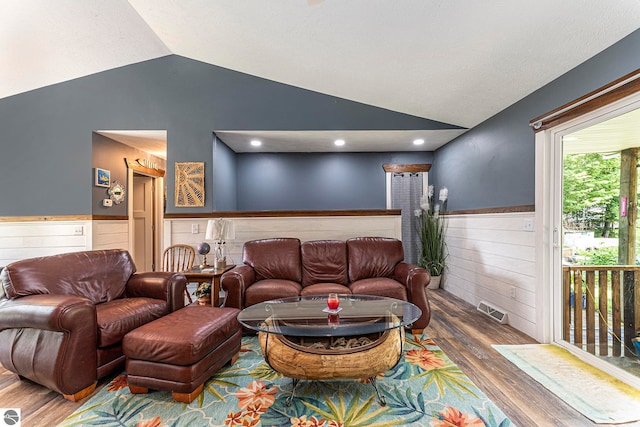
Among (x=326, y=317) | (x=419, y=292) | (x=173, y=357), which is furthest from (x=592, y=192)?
(x=173, y=357)

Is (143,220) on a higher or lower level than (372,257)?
higher

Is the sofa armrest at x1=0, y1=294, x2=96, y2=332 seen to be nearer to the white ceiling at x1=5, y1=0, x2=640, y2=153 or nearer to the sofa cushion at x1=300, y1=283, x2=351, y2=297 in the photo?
the sofa cushion at x1=300, y1=283, x2=351, y2=297

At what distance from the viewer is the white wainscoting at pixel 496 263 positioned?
286 cm

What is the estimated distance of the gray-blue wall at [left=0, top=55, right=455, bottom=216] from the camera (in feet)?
12.3

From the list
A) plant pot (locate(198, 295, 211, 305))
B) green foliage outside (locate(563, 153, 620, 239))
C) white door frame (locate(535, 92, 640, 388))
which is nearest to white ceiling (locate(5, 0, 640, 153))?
white door frame (locate(535, 92, 640, 388))

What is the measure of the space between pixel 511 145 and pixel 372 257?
1947 millimetres

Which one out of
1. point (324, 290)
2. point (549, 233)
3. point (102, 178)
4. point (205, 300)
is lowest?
point (205, 300)

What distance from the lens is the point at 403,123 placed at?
388cm

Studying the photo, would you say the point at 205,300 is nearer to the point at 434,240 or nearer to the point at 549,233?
the point at 434,240

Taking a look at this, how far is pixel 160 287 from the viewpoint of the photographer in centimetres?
261

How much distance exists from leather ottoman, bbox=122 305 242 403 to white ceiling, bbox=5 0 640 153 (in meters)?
2.34

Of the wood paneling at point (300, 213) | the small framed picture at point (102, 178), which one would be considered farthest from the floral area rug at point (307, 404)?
the small framed picture at point (102, 178)

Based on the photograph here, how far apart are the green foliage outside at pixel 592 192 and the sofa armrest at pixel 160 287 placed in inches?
141

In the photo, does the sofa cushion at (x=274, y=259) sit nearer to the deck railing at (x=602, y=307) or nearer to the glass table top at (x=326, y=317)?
the glass table top at (x=326, y=317)
